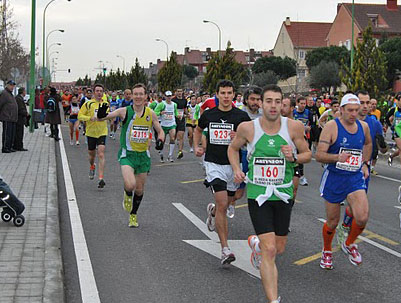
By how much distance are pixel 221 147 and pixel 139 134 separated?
6.62 feet

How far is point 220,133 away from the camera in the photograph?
7.57 metres

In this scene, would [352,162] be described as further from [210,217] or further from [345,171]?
[210,217]

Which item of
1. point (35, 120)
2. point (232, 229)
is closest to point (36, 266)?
point (232, 229)

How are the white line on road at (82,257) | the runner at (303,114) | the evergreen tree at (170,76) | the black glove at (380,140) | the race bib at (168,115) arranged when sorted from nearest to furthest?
1. the white line on road at (82,257)
2. the black glove at (380,140)
3. the runner at (303,114)
4. the race bib at (168,115)
5. the evergreen tree at (170,76)

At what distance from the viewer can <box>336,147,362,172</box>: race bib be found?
6.88m

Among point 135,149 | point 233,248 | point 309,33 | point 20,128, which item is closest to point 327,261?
point 233,248

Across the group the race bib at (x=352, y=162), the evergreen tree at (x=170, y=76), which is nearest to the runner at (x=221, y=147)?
the race bib at (x=352, y=162)

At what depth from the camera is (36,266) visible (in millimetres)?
6367

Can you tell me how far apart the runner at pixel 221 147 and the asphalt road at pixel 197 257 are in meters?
0.65

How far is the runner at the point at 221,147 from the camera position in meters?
7.28

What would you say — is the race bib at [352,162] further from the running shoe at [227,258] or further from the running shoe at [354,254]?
the running shoe at [227,258]

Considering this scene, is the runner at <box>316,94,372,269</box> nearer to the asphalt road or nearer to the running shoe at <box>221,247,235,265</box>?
the asphalt road

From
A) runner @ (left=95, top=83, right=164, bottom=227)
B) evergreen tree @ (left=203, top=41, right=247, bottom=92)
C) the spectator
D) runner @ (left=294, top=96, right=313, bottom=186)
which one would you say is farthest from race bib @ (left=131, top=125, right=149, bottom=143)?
evergreen tree @ (left=203, top=41, right=247, bottom=92)

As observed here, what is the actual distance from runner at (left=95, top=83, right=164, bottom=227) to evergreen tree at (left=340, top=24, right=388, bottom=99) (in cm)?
1831
